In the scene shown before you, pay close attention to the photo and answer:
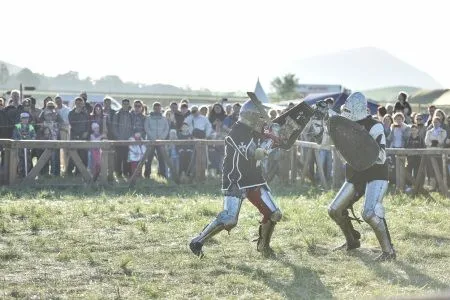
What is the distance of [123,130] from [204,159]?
1.89m

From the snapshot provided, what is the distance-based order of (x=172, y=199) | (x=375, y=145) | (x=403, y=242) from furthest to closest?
(x=172, y=199)
(x=403, y=242)
(x=375, y=145)

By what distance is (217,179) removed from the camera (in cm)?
1591

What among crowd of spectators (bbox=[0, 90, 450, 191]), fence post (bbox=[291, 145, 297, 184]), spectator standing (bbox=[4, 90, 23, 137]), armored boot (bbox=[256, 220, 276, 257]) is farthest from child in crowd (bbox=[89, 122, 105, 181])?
armored boot (bbox=[256, 220, 276, 257])

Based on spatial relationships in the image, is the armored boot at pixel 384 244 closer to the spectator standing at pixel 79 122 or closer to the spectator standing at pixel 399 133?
the spectator standing at pixel 399 133

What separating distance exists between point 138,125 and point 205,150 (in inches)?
63.6

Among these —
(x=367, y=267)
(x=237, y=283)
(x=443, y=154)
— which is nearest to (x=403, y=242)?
(x=367, y=267)

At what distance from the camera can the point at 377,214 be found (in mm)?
8477

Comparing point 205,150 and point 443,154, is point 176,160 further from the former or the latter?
point 443,154

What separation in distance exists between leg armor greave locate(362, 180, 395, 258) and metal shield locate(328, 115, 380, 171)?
27 centimetres

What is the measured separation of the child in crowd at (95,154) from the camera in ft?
50.6

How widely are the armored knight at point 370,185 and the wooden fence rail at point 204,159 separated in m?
4.90

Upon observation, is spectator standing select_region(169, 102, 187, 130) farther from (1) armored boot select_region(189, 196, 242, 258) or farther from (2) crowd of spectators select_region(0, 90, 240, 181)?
(1) armored boot select_region(189, 196, 242, 258)

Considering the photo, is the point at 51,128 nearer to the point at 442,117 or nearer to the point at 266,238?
the point at 442,117

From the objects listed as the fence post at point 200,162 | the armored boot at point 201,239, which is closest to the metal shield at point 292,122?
the armored boot at point 201,239
